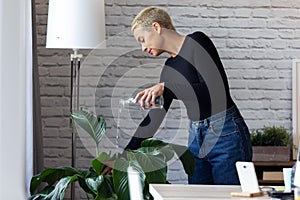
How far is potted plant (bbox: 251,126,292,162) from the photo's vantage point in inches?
159

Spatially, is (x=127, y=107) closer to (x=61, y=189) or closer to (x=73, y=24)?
(x=73, y=24)

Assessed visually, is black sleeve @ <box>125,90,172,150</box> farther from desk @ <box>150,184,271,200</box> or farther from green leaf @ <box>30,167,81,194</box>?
desk @ <box>150,184,271,200</box>

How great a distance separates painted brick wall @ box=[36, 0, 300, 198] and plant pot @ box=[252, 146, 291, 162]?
0.34 meters

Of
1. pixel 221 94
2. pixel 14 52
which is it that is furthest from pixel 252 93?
pixel 14 52

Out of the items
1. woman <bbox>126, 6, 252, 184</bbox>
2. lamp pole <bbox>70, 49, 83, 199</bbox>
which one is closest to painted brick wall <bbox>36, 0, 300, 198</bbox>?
lamp pole <bbox>70, 49, 83, 199</bbox>

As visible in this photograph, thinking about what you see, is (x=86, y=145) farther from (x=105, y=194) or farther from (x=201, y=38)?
(x=201, y=38)

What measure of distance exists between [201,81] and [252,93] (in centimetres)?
135

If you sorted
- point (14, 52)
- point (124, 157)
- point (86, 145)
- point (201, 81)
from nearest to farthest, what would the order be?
1. point (14, 52)
2. point (201, 81)
3. point (124, 157)
4. point (86, 145)

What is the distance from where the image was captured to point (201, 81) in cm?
306

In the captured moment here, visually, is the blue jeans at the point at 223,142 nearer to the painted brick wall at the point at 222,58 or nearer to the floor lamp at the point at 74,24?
the floor lamp at the point at 74,24

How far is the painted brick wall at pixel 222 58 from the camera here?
4223 millimetres

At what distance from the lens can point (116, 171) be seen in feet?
10.2

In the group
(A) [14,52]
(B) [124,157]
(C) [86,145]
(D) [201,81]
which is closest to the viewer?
(A) [14,52]

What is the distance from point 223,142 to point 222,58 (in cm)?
133
